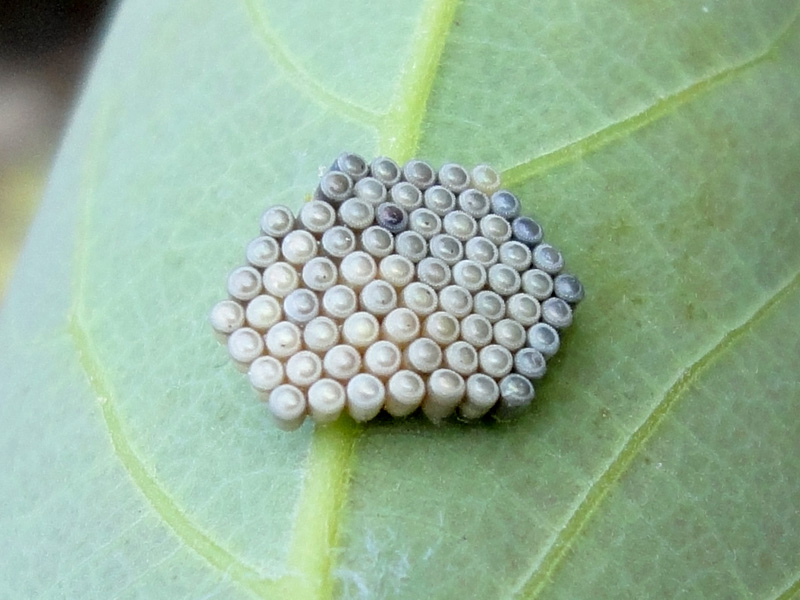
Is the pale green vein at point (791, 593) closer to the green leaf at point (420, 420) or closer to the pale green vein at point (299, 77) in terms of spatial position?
the green leaf at point (420, 420)

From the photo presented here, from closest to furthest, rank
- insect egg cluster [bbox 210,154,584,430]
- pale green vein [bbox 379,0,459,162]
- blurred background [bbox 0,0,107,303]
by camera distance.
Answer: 1. insect egg cluster [bbox 210,154,584,430]
2. pale green vein [bbox 379,0,459,162]
3. blurred background [bbox 0,0,107,303]

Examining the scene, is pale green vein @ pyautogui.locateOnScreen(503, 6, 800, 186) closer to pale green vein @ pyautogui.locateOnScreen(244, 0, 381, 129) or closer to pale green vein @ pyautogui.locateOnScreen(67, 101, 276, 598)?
pale green vein @ pyautogui.locateOnScreen(244, 0, 381, 129)

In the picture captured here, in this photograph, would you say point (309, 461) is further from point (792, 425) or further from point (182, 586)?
point (792, 425)

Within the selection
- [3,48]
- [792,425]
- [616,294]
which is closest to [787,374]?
[792,425]

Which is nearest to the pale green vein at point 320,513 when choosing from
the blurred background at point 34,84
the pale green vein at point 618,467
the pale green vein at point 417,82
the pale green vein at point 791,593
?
the pale green vein at point 618,467

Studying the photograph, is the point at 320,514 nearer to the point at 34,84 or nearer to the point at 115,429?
the point at 115,429

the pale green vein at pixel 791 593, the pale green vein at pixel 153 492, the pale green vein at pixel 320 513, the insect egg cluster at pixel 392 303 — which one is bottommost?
the pale green vein at pixel 153 492

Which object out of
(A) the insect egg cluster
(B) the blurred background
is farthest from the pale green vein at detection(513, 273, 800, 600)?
(B) the blurred background

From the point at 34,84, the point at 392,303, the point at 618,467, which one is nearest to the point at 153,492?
the point at 392,303
